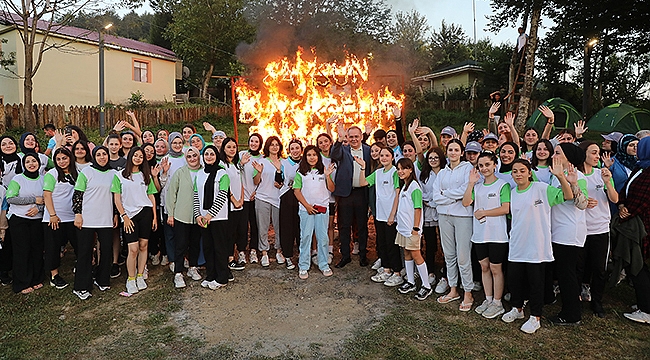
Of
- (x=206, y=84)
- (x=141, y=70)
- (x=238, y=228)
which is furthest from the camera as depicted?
(x=206, y=84)

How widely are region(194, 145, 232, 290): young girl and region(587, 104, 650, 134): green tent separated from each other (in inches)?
667

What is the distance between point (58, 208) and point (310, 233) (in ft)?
11.3

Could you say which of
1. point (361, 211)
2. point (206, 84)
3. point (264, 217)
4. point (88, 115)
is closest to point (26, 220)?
point (264, 217)

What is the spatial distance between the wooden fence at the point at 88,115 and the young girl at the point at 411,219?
17.7 metres

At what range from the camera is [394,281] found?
6242 millimetres

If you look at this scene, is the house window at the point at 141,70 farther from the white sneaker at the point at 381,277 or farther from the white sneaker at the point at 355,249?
the white sneaker at the point at 381,277

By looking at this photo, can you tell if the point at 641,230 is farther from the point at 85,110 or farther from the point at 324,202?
the point at 85,110

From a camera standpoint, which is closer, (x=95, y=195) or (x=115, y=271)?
(x=95, y=195)

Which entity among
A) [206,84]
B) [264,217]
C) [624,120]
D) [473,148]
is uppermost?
[206,84]

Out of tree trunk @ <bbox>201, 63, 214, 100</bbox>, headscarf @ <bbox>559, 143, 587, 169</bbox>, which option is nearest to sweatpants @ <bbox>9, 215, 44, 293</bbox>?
headscarf @ <bbox>559, 143, 587, 169</bbox>

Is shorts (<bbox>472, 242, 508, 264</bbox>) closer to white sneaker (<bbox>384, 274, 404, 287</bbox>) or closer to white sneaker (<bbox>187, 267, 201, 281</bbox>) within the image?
white sneaker (<bbox>384, 274, 404, 287</bbox>)

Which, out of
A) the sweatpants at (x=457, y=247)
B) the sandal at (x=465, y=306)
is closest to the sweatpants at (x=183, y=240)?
the sweatpants at (x=457, y=247)

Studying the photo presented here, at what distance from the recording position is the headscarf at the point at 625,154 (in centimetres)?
580

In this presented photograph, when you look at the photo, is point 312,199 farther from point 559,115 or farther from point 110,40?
point 110,40
